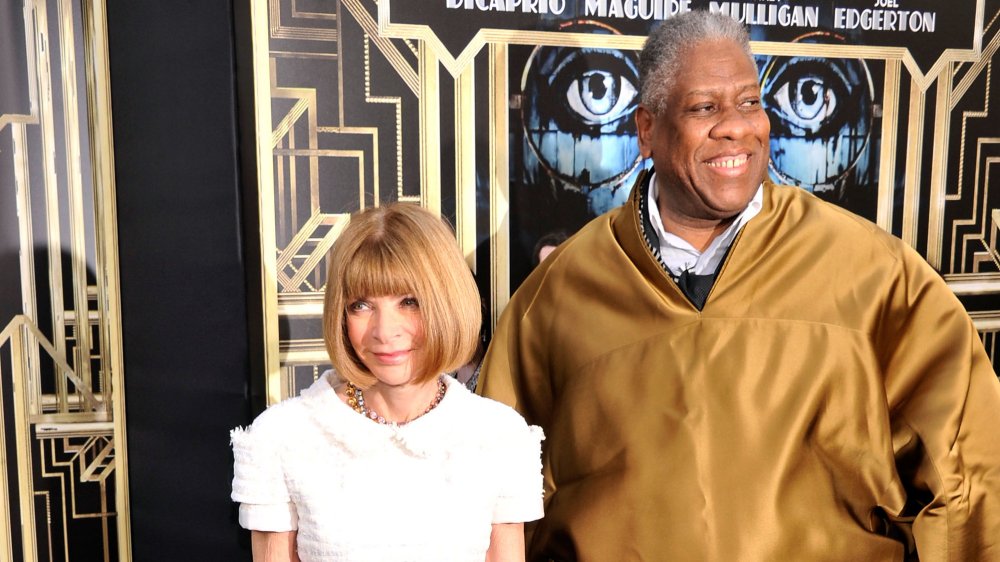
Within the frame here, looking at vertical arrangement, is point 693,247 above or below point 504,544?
above

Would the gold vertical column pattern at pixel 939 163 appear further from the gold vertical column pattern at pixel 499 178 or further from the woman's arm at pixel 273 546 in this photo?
the woman's arm at pixel 273 546

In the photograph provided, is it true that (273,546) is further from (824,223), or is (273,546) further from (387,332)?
(824,223)

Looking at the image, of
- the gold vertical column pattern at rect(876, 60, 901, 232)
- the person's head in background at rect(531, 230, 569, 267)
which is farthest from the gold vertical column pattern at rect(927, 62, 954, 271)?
the person's head in background at rect(531, 230, 569, 267)

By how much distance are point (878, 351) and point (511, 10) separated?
1167mm

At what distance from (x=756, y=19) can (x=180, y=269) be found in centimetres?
159

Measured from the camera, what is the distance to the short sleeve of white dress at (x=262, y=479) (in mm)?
1265

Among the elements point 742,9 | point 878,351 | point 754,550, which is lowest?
point 754,550

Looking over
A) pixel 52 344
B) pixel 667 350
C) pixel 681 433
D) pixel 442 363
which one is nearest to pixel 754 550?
pixel 681 433

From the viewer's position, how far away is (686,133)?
1.63m

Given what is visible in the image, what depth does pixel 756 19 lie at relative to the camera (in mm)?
2242

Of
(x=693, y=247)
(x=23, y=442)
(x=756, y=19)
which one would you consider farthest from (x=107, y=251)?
(x=756, y=19)

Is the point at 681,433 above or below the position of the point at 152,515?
above

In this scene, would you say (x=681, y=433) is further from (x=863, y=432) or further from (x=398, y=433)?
(x=398, y=433)

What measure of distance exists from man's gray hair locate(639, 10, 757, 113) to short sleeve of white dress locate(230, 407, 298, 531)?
38.1 inches
